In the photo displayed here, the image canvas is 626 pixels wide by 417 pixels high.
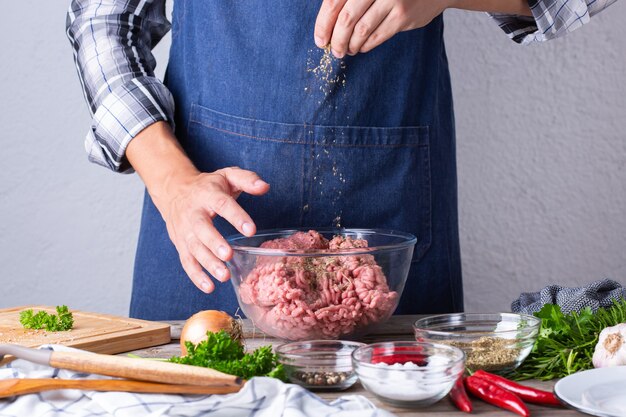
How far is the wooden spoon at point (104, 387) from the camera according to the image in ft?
3.15

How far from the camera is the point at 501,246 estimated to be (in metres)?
2.48

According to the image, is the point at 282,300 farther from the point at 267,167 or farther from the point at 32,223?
the point at 32,223

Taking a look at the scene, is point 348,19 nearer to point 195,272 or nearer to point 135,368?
point 195,272

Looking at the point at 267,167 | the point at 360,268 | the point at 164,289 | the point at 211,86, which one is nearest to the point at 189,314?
the point at 164,289

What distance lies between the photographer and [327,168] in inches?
61.7

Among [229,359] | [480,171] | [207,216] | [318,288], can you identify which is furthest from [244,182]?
[480,171]

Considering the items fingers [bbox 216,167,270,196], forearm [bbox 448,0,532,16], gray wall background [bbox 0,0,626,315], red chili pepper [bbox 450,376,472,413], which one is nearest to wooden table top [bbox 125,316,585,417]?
red chili pepper [bbox 450,376,472,413]

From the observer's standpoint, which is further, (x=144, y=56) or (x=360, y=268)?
(x=144, y=56)

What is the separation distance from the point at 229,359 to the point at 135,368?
0.14m

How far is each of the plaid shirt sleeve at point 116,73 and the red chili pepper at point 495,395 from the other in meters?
0.87

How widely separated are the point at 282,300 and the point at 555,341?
39 centimetres

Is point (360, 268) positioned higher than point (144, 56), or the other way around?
point (144, 56)

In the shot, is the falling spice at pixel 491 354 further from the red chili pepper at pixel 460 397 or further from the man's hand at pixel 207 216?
the man's hand at pixel 207 216

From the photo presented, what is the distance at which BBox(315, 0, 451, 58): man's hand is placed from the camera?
1.32 meters
